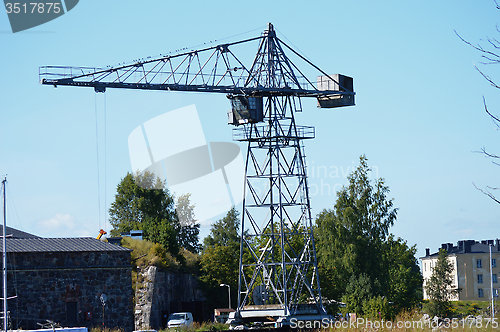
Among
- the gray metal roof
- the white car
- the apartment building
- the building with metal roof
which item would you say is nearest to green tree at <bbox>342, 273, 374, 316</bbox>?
the white car

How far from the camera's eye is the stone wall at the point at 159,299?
142ft

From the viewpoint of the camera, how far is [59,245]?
129 ft

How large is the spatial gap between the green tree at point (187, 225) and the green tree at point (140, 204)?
1.81 meters

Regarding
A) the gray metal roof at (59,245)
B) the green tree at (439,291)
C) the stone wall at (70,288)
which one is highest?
the gray metal roof at (59,245)

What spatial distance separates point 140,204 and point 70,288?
3355 cm

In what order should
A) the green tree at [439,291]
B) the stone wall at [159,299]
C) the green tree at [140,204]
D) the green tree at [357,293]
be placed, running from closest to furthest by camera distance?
the stone wall at [159,299], the green tree at [357,293], the green tree at [439,291], the green tree at [140,204]

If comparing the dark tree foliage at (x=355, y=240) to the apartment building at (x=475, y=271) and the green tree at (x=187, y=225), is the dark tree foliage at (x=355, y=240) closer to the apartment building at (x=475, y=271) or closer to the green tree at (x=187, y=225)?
the green tree at (x=187, y=225)

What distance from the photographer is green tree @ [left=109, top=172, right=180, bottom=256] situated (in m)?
71.5

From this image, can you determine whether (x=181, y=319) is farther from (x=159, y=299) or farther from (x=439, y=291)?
(x=439, y=291)

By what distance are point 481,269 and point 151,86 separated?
6940cm

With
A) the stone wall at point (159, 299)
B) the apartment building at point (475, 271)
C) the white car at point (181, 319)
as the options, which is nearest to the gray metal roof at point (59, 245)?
the stone wall at point (159, 299)

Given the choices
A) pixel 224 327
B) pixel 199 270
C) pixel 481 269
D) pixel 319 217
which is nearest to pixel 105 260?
pixel 224 327

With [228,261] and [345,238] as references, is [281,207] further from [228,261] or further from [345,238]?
[228,261]

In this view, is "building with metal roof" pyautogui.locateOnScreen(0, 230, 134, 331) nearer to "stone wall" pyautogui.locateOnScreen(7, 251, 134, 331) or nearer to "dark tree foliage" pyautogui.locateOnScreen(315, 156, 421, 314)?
"stone wall" pyautogui.locateOnScreen(7, 251, 134, 331)
